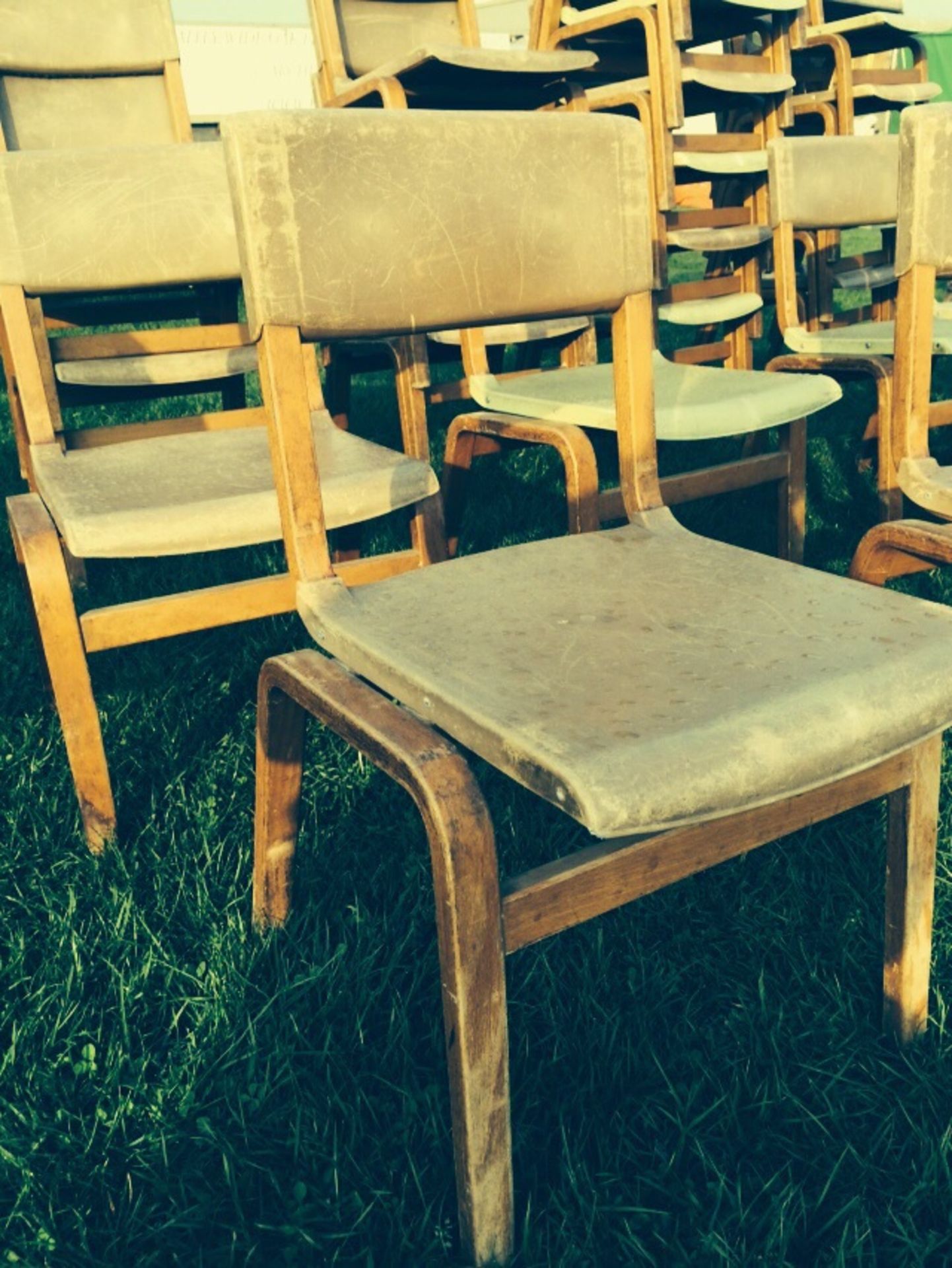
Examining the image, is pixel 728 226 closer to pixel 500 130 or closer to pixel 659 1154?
pixel 500 130

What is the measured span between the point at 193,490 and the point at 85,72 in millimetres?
2074

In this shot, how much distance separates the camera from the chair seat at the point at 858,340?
2549mm

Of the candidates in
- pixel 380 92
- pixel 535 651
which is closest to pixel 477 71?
pixel 380 92

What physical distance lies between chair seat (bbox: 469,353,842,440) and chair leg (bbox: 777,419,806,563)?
0.17 m

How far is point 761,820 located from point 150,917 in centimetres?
83

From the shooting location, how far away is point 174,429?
2312mm

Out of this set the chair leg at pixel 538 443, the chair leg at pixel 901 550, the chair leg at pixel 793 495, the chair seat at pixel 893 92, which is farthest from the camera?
the chair seat at pixel 893 92

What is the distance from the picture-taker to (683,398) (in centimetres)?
212

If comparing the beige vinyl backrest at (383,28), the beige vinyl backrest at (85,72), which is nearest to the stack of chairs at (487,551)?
the beige vinyl backrest at (383,28)

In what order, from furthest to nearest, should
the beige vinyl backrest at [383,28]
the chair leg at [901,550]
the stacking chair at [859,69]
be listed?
the stacking chair at [859,69]
the beige vinyl backrest at [383,28]
the chair leg at [901,550]

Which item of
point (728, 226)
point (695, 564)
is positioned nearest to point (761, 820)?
point (695, 564)

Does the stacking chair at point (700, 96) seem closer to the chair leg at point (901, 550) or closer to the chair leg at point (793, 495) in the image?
the chair leg at point (793, 495)

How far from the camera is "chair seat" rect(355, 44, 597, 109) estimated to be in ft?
8.32

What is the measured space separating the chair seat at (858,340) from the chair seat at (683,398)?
1.10 ft
